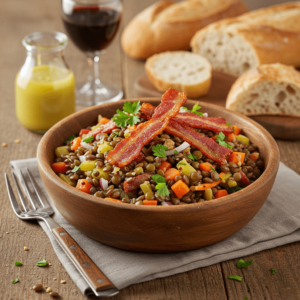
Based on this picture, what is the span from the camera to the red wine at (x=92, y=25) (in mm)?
4220

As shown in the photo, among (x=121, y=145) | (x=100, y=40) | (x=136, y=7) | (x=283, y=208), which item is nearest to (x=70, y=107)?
(x=100, y=40)

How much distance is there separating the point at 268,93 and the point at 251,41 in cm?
99

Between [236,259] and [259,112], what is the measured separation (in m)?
2.00

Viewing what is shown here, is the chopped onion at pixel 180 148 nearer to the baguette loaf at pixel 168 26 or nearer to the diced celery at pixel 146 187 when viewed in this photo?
the diced celery at pixel 146 187

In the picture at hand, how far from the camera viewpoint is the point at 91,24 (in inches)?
166

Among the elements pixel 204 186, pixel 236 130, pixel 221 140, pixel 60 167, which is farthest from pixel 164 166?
pixel 236 130

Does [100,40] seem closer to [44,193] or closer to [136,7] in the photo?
[44,193]

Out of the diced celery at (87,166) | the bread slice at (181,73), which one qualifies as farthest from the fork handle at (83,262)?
the bread slice at (181,73)

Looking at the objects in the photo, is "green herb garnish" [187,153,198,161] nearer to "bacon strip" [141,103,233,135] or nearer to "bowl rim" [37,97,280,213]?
"bacon strip" [141,103,233,135]

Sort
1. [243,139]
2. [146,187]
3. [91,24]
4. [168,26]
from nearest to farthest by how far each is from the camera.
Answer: [146,187] → [243,139] → [91,24] → [168,26]

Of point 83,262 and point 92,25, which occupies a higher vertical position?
point 92,25

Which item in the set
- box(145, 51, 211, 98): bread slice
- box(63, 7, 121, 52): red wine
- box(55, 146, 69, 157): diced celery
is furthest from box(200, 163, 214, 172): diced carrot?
box(63, 7, 121, 52): red wine

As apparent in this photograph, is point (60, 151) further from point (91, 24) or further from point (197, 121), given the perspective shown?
point (91, 24)

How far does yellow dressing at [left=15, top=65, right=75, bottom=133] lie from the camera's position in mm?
3729
